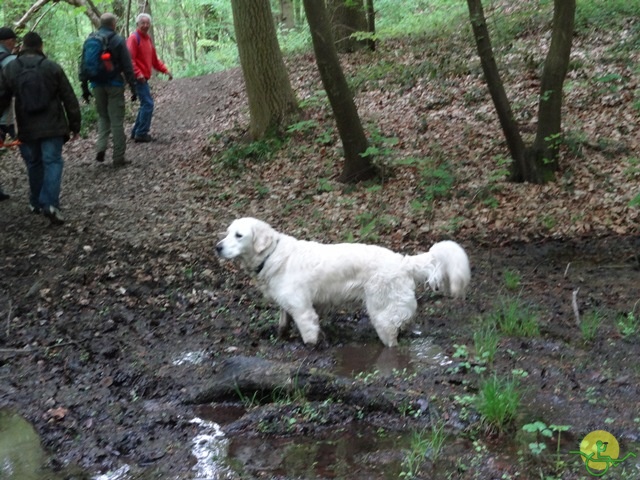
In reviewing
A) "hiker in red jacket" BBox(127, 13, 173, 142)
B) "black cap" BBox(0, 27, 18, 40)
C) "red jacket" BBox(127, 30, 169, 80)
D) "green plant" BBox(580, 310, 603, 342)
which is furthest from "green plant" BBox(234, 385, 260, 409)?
"red jacket" BBox(127, 30, 169, 80)

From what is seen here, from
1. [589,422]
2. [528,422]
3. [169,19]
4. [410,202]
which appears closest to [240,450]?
[528,422]

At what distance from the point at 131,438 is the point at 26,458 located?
70 cm

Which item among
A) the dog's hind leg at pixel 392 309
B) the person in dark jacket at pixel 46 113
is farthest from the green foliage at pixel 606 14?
the person in dark jacket at pixel 46 113

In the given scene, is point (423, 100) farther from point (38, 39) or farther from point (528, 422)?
point (528, 422)

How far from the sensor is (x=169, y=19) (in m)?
31.6

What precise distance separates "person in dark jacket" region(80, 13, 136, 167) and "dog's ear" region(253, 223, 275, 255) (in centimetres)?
717

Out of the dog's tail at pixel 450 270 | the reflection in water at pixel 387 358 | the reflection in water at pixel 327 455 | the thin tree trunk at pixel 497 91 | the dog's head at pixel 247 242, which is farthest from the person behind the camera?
the thin tree trunk at pixel 497 91

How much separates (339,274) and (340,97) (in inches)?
203

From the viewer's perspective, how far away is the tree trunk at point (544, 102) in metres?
9.16

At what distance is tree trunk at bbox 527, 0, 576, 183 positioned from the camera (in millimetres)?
9133

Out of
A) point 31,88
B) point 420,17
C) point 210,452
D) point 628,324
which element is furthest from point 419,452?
point 420,17

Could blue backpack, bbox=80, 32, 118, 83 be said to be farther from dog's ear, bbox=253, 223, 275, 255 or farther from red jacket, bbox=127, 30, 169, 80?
dog's ear, bbox=253, 223, 275, 255

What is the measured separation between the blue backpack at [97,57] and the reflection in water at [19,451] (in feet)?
27.0

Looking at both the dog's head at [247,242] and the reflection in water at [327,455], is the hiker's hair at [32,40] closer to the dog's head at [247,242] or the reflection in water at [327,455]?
the dog's head at [247,242]
